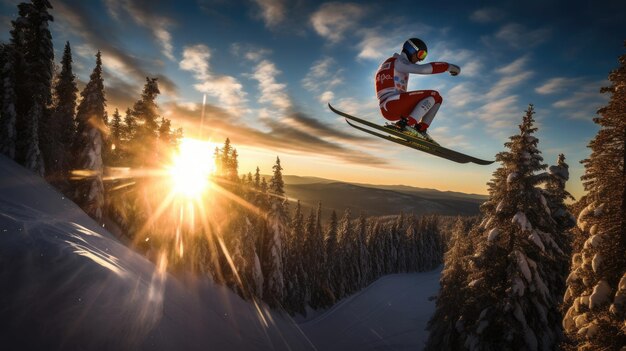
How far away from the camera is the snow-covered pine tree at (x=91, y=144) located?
20.5m

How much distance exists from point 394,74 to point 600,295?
772 cm

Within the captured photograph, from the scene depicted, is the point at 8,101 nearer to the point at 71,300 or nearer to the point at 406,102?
the point at 71,300

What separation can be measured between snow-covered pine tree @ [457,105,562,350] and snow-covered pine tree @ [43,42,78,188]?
25.7m

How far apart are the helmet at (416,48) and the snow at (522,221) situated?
7.62 metres

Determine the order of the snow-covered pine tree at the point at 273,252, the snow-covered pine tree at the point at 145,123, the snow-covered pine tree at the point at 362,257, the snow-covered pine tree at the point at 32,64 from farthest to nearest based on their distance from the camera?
the snow-covered pine tree at the point at 362,257, the snow-covered pine tree at the point at 273,252, the snow-covered pine tree at the point at 145,123, the snow-covered pine tree at the point at 32,64

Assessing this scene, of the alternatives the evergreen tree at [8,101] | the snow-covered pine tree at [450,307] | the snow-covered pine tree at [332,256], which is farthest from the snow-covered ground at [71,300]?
the snow-covered pine tree at [332,256]

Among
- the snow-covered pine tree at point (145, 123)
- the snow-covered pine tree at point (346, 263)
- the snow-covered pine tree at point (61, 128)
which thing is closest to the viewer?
the snow-covered pine tree at point (61, 128)

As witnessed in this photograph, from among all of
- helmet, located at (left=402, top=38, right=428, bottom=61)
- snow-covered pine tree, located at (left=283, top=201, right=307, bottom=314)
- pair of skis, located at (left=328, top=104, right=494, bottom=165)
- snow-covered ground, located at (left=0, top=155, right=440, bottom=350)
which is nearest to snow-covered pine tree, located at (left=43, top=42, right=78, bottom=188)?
snow-covered ground, located at (left=0, top=155, right=440, bottom=350)

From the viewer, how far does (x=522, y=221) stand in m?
11.0

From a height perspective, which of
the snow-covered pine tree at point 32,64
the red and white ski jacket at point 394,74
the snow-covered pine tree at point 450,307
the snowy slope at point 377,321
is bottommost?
the snowy slope at point 377,321

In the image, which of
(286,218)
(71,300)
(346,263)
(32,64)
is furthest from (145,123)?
(346,263)

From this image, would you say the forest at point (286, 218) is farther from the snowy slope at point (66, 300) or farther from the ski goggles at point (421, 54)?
the snowy slope at point (66, 300)

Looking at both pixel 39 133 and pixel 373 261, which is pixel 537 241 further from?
pixel 373 261

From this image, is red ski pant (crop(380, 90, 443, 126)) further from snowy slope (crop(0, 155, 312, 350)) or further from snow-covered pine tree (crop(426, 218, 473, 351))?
snow-covered pine tree (crop(426, 218, 473, 351))
